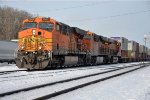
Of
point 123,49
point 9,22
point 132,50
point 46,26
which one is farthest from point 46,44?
point 9,22

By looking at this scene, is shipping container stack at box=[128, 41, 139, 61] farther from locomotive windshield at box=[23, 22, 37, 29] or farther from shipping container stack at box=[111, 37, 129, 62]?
locomotive windshield at box=[23, 22, 37, 29]

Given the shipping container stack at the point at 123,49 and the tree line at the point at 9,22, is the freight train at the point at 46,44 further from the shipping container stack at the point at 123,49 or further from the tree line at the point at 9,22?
the tree line at the point at 9,22

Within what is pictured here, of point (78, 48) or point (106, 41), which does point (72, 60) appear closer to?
point (78, 48)

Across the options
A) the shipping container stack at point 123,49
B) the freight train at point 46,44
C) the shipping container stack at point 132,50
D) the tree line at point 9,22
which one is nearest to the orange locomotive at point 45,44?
the freight train at point 46,44

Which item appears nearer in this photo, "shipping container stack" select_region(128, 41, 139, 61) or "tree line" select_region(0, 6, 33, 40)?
"shipping container stack" select_region(128, 41, 139, 61)

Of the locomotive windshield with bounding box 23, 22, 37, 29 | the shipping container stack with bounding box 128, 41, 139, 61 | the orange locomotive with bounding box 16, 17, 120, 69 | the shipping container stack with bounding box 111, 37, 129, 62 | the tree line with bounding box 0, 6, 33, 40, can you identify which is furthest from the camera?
the tree line with bounding box 0, 6, 33, 40

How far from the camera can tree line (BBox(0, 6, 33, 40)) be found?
70125mm

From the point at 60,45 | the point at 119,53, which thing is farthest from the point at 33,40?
the point at 119,53

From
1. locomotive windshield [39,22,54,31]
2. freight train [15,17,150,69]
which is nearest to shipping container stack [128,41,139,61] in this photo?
freight train [15,17,150,69]

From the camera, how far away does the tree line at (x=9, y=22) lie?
230ft


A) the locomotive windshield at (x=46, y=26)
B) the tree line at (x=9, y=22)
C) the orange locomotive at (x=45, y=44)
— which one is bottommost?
the orange locomotive at (x=45, y=44)

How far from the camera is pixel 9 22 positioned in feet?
234

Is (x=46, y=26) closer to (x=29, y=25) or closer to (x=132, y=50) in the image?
(x=29, y=25)

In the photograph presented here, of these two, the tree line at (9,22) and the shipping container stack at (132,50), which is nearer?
the shipping container stack at (132,50)
